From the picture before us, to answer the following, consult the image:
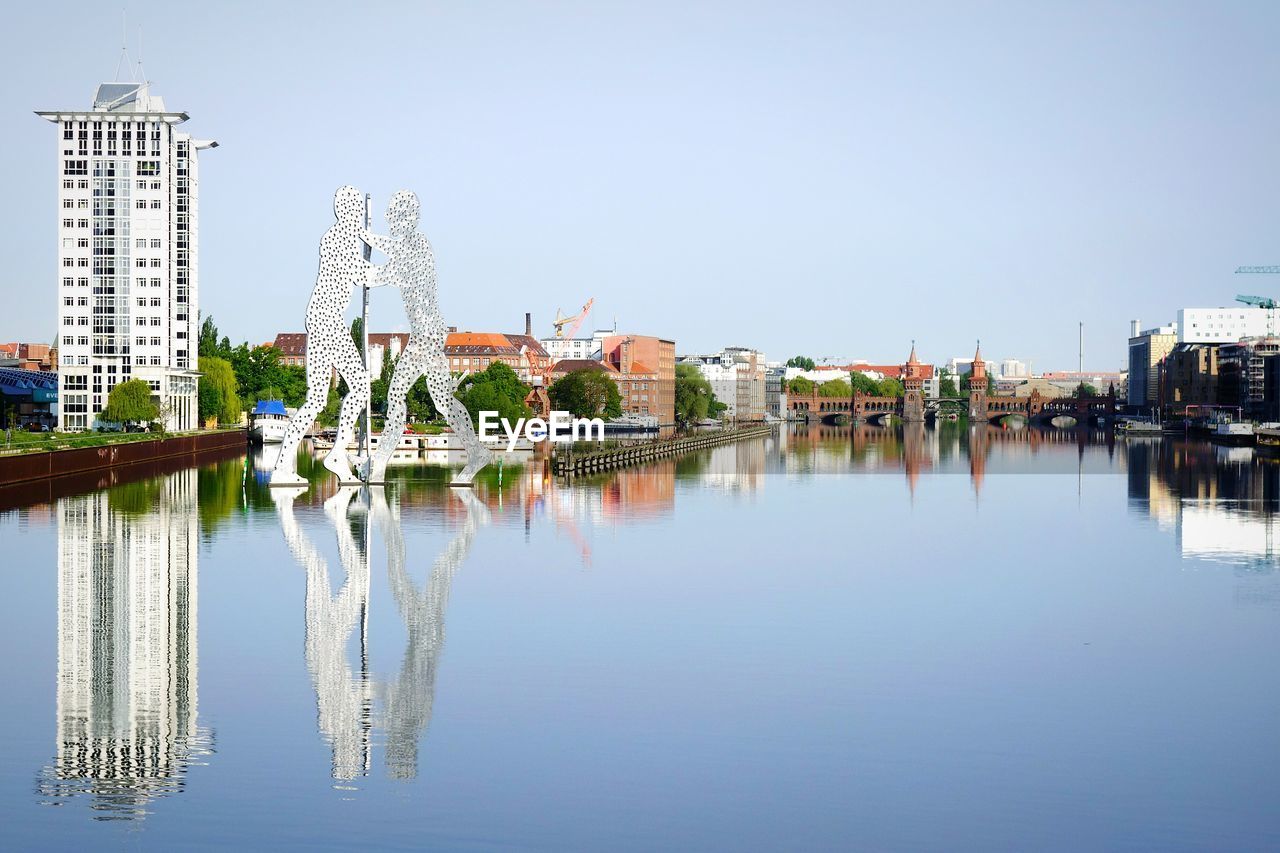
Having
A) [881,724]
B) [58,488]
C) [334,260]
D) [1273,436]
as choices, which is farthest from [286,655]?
[1273,436]

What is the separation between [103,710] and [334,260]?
105 ft

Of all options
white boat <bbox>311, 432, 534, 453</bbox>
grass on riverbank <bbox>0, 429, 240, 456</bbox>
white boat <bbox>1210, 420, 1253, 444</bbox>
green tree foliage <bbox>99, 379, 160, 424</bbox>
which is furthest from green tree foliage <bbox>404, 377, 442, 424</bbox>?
white boat <bbox>1210, 420, 1253, 444</bbox>

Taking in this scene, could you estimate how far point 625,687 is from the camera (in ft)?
61.0

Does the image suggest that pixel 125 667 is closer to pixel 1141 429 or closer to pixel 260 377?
pixel 260 377

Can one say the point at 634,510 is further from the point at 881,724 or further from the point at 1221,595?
the point at 881,724

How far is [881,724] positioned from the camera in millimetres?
16812

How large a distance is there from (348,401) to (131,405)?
29798 millimetres

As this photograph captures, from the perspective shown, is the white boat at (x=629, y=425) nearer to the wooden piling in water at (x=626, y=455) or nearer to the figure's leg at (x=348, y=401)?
the wooden piling in water at (x=626, y=455)

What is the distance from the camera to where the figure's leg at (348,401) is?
48.7 meters

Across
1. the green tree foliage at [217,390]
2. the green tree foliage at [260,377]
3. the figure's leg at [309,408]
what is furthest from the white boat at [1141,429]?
the figure's leg at [309,408]

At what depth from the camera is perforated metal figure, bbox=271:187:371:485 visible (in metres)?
47.2

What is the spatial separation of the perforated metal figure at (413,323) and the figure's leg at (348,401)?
1.03 m

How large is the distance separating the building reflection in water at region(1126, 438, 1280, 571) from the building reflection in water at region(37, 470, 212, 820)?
23.6 meters

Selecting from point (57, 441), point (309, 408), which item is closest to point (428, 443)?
point (57, 441)
